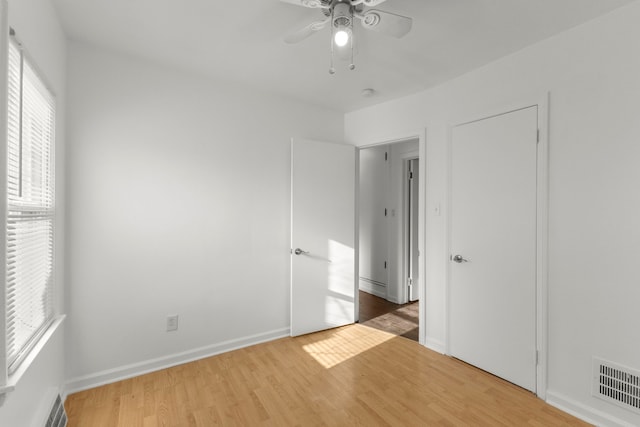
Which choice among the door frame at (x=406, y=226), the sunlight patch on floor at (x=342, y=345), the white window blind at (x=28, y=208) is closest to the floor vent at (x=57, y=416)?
the white window blind at (x=28, y=208)

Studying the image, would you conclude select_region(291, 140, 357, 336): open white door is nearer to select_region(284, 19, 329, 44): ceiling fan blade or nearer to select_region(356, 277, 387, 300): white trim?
select_region(356, 277, 387, 300): white trim

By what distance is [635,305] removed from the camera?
173 centimetres

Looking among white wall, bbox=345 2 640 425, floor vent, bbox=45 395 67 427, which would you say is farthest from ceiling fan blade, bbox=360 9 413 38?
floor vent, bbox=45 395 67 427

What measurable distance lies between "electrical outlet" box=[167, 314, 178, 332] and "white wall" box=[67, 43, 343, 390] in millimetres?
40

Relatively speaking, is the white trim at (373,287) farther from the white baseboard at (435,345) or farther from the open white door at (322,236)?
the white baseboard at (435,345)

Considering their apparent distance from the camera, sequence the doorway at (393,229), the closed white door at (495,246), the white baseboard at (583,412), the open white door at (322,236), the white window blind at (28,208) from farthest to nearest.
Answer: the doorway at (393,229) → the open white door at (322,236) → the closed white door at (495,246) → the white baseboard at (583,412) → the white window blind at (28,208)

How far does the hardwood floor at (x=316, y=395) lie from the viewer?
6.29 ft

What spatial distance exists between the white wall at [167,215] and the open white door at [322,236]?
0.47 feet

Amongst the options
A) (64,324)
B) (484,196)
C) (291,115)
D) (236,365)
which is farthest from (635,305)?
(64,324)

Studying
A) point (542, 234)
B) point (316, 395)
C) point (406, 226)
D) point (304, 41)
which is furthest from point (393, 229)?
point (304, 41)

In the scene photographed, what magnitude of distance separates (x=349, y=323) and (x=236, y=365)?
1.41 metres

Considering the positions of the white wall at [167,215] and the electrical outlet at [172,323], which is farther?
the electrical outlet at [172,323]

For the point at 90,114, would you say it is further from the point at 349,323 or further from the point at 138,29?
the point at 349,323

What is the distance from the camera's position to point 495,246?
240 cm
